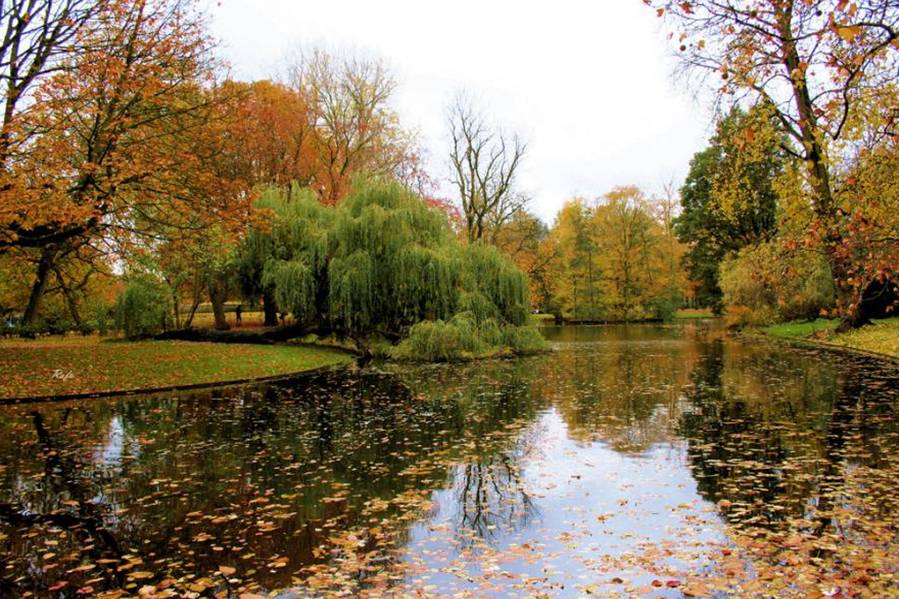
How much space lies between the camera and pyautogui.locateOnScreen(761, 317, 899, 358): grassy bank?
20906 millimetres

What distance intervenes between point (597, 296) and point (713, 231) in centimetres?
1310

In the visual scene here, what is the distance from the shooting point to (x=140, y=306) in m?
26.7

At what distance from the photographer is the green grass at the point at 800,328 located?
29.2 meters

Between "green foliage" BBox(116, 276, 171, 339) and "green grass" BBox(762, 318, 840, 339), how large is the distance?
1129 inches

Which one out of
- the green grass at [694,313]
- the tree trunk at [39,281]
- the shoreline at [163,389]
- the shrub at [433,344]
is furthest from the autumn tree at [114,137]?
the green grass at [694,313]

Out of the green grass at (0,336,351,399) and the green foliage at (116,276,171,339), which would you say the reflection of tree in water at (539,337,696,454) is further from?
the green foliage at (116,276,171,339)

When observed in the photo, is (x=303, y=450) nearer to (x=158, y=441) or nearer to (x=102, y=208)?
(x=158, y=441)

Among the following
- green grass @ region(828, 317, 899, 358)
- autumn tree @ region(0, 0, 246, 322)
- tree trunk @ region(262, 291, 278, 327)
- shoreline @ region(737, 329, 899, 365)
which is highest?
autumn tree @ region(0, 0, 246, 322)

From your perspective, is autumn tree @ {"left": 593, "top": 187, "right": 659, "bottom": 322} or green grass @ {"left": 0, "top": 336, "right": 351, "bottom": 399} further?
autumn tree @ {"left": 593, "top": 187, "right": 659, "bottom": 322}

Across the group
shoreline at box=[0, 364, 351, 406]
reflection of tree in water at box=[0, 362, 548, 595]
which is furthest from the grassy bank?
shoreline at box=[0, 364, 351, 406]

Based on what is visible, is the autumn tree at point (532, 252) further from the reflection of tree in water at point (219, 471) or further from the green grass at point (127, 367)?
the reflection of tree in water at point (219, 471)

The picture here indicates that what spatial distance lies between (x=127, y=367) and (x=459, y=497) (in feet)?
43.6

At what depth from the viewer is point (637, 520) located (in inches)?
220

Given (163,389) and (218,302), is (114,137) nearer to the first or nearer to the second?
(163,389)
